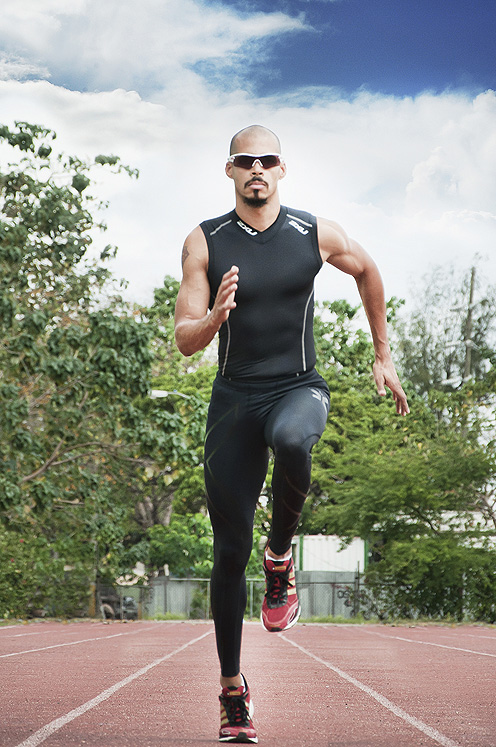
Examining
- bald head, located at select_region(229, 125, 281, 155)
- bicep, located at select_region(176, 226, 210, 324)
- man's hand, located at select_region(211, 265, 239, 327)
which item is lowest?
man's hand, located at select_region(211, 265, 239, 327)

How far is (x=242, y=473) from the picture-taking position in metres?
4.44

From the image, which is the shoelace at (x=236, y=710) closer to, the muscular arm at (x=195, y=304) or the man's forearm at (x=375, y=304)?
the muscular arm at (x=195, y=304)

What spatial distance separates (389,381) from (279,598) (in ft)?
3.79

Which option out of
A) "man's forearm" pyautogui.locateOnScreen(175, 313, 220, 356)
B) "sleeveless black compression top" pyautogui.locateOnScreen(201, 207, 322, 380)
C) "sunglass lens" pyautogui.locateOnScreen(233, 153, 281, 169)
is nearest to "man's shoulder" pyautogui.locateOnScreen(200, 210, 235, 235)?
"sleeveless black compression top" pyautogui.locateOnScreen(201, 207, 322, 380)

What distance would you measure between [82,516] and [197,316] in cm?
2004

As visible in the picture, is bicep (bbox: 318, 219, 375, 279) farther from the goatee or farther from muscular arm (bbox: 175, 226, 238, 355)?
muscular arm (bbox: 175, 226, 238, 355)

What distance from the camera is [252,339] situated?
4.44m

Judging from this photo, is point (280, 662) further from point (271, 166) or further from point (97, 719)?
point (271, 166)

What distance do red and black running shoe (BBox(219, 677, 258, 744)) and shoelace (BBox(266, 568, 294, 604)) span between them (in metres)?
0.43

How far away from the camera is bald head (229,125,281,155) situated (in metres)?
4.62

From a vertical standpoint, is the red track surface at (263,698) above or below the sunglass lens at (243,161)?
below

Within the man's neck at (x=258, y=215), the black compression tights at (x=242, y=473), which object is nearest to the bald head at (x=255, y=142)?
the man's neck at (x=258, y=215)

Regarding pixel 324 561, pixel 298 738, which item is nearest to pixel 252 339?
pixel 298 738

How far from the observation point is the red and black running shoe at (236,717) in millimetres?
4461
